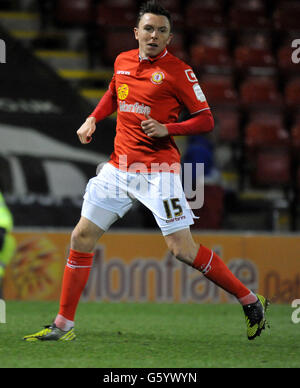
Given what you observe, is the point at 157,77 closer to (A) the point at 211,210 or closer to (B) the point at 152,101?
(B) the point at 152,101

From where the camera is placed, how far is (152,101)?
426cm

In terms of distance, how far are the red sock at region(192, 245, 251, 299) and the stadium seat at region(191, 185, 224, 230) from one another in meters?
3.42

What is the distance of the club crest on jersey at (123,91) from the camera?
433 cm

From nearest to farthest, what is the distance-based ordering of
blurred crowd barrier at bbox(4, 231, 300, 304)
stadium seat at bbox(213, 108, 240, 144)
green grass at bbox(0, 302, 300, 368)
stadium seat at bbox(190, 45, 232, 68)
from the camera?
green grass at bbox(0, 302, 300, 368), blurred crowd barrier at bbox(4, 231, 300, 304), stadium seat at bbox(213, 108, 240, 144), stadium seat at bbox(190, 45, 232, 68)

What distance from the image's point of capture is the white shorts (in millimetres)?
4211

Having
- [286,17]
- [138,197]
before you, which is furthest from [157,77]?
[286,17]

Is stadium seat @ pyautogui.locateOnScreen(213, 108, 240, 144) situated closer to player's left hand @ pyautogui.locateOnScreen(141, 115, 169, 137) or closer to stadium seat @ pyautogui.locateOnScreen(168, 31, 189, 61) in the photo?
stadium seat @ pyautogui.locateOnScreen(168, 31, 189, 61)

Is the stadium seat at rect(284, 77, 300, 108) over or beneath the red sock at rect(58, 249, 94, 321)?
over

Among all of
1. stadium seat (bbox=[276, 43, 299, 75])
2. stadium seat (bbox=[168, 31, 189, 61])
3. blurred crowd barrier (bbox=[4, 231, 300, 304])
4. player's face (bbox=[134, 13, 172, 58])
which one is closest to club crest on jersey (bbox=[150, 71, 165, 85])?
player's face (bbox=[134, 13, 172, 58])

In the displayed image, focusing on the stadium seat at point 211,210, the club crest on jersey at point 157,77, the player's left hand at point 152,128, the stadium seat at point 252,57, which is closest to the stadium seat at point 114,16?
the stadium seat at point 252,57

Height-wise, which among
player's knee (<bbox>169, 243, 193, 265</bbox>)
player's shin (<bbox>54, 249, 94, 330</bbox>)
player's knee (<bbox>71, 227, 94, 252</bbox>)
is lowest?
player's shin (<bbox>54, 249, 94, 330</bbox>)

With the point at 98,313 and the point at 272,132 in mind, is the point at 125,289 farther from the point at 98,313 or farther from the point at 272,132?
the point at 272,132

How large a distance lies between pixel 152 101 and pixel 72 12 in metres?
6.70

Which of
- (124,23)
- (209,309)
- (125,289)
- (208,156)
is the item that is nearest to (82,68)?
(124,23)
